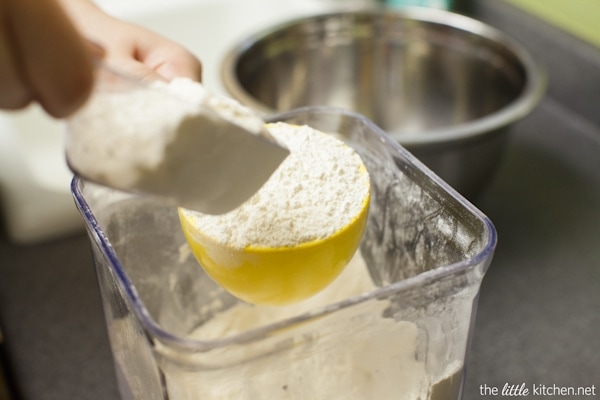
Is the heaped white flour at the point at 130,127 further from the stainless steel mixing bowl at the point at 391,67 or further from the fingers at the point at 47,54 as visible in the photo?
the stainless steel mixing bowl at the point at 391,67

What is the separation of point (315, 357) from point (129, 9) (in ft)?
2.82

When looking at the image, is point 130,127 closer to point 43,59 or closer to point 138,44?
point 43,59

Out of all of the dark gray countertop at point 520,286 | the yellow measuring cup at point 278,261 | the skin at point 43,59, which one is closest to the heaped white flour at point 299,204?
the yellow measuring cup at point 278,261

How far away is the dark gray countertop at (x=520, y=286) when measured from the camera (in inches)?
23.3

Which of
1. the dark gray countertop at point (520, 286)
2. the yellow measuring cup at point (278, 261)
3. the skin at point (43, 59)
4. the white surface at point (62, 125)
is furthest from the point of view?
the white surface at point (62, 125)

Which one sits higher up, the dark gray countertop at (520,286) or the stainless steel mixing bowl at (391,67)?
the stainless steel mixing bowl at (391,67)

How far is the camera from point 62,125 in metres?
0.91

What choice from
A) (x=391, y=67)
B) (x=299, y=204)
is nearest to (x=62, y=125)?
(x=391, y=67)

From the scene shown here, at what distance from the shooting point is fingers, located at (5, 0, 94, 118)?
0.26m

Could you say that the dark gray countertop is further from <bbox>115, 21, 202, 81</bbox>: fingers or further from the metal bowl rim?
<bbox>115, 21, 202, 81</bbox>: fingers

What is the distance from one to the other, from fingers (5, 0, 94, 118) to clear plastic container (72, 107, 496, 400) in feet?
0.38

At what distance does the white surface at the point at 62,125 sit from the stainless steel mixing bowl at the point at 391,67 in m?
0.05

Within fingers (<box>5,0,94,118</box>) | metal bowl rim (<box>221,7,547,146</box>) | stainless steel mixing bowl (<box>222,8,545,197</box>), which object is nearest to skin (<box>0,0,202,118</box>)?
fingers (<box>5,0,94,118</box>)

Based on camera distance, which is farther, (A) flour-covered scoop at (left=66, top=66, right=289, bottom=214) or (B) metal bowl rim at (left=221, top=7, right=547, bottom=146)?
(B) metal bowl rim at (left=221, top=7, right=547, bottom=146)
